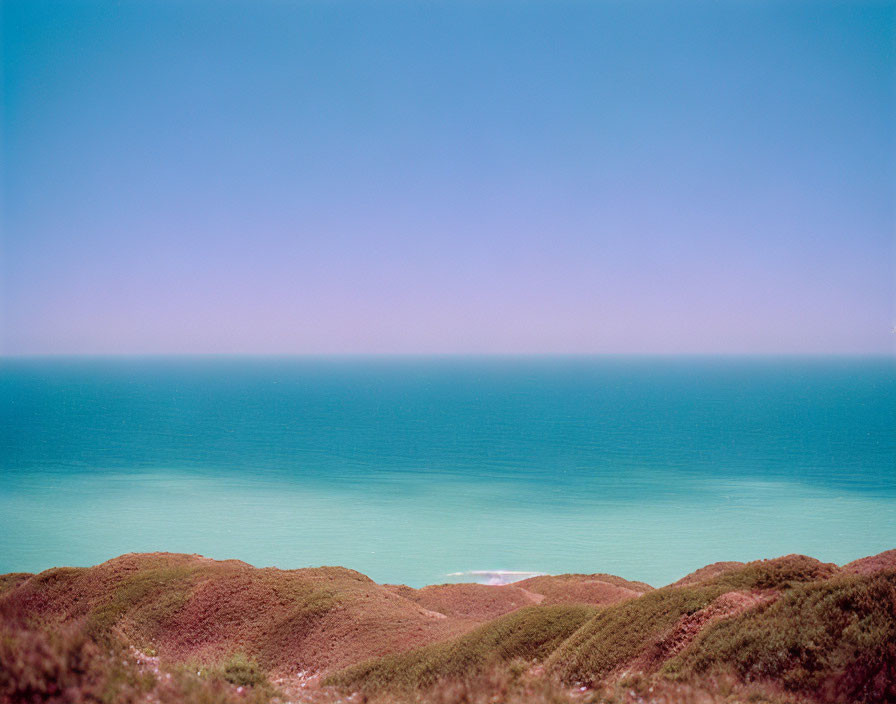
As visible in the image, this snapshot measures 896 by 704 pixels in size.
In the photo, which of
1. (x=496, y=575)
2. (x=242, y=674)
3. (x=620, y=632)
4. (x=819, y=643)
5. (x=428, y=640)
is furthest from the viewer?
(x=496, y=575)

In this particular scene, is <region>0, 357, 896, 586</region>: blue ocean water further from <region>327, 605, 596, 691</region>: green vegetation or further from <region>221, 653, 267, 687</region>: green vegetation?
<region>221, 653, 267, 687</region>: green vegetation

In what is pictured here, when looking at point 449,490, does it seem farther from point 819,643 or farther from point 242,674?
point 819,643

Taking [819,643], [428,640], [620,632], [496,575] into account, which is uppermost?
[819,643]

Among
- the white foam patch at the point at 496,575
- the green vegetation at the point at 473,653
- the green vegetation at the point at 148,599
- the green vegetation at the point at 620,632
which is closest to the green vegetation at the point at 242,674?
the green vegetation at the point at 473,653

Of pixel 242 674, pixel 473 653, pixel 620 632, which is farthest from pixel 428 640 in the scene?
pixel 242 674

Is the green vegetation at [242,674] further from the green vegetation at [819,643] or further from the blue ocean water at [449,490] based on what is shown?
the blue ocean water at [449,490]

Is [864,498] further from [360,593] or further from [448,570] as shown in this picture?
[360,593]
